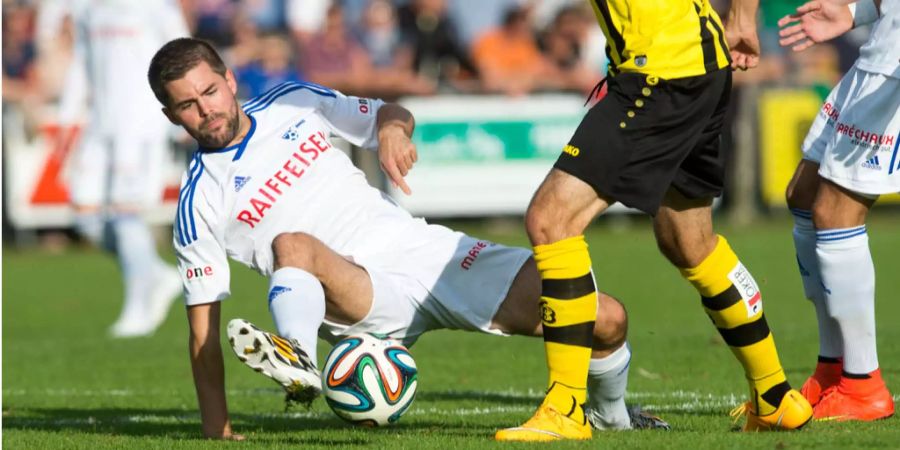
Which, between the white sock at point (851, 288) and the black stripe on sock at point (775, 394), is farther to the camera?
the white sock at point (851, 288)

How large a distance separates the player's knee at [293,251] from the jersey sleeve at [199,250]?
0.24m

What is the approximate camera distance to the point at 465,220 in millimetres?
18578

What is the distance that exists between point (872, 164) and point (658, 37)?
4.01 feet

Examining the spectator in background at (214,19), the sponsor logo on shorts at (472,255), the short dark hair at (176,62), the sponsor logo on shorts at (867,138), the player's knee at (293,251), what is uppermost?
the sponsor logo on shorts at (867,138)

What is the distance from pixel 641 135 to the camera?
216 inches

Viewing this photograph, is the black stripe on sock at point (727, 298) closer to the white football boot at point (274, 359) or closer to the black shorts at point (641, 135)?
the black shorts at point (641, 135)

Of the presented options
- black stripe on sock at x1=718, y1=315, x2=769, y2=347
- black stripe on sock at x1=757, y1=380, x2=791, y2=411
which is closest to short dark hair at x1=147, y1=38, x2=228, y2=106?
black stripe on sock at x1=718, y1=315, x2=769, y2=347

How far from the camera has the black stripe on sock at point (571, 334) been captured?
18.0 feet

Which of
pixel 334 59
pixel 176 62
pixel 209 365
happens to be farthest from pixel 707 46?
pixel 334 59

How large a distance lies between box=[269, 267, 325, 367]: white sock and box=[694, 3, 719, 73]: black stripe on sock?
1647mm

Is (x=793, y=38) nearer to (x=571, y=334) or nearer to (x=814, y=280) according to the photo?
(x=814, y=280)

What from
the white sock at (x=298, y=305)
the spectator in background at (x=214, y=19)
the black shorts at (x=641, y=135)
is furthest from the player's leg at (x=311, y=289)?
the spectator in background at (x=214, y=19)

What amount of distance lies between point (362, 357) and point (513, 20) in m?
14.5

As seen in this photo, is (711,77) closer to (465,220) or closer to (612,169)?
(612,169)
